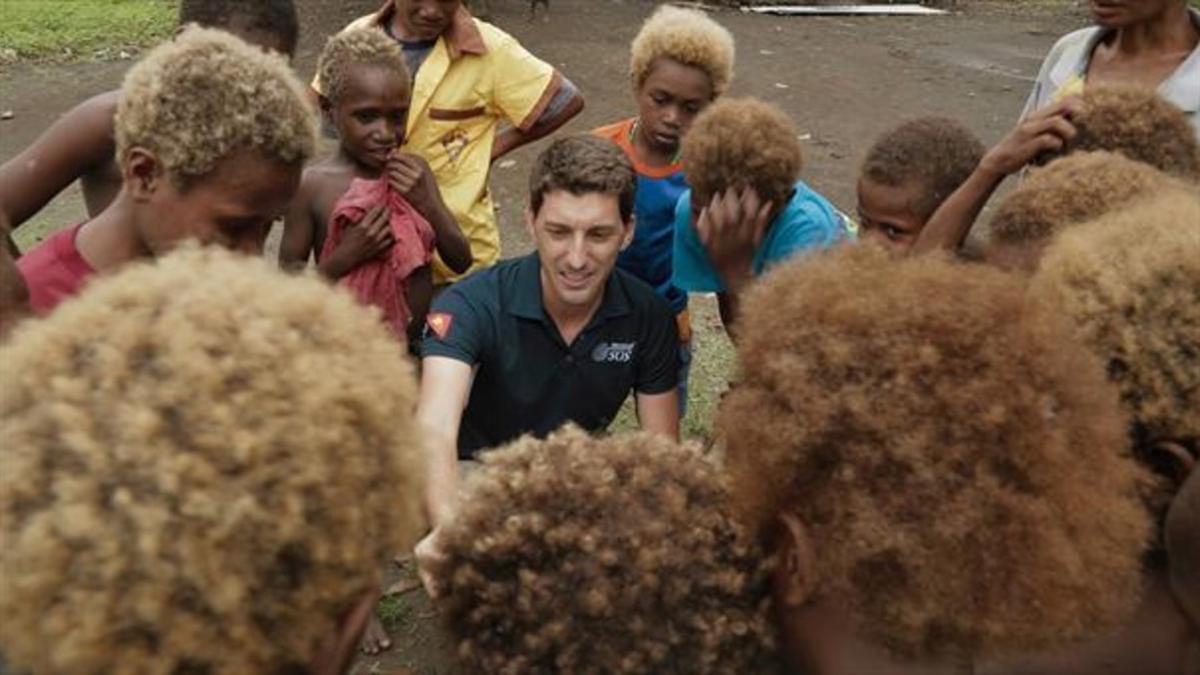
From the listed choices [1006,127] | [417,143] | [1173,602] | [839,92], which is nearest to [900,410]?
[1173,602]

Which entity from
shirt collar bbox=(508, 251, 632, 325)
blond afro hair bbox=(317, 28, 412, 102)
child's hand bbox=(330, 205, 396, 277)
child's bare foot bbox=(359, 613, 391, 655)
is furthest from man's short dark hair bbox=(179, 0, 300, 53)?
child's bare foot bbox=(359, 613, 391, 655)

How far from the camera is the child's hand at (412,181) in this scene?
3.45m

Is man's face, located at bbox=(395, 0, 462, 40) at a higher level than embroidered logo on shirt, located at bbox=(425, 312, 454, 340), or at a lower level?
higher

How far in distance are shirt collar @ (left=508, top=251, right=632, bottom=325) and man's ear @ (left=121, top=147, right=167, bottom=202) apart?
1071 mm

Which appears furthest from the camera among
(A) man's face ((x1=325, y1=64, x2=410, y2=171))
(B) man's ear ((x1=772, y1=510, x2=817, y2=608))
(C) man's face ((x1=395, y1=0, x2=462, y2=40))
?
(C) man's face ((x1=395, y1=0, x2=462, y2=40))

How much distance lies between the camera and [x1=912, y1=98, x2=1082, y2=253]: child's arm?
8.39 feet

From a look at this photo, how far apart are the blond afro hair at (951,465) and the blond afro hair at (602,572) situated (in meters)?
0.16

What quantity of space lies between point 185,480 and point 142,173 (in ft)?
3.86

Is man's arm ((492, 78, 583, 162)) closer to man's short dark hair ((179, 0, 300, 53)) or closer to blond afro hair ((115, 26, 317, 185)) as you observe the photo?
man's short dark hair ((179, 0, 300, 53))

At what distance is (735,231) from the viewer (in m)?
2.89

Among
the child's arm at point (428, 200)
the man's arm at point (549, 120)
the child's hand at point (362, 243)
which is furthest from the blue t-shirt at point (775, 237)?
the man's arm at point (549, 120)

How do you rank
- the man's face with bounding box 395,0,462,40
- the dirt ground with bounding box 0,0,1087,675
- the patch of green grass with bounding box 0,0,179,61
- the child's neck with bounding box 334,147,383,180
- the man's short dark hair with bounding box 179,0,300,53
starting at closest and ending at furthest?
the man's short dark hair with bounding box 179,0,300,53 → the child's neck with bounding box 334,147,383,180 → the man's face with bounding box 395,0,462,40 → the dirt ground with bounding box 0,0,1087,675 → the patch of green grass with bounding box 0,0,179,61

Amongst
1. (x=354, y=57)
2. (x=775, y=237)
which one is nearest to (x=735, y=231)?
(x=775, y=237)

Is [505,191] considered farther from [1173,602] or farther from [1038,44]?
[1038,44]
